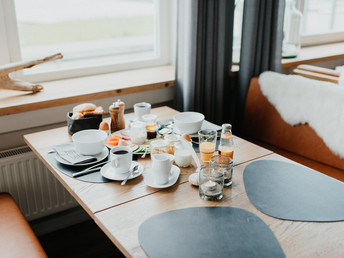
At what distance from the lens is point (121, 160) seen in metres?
1.35

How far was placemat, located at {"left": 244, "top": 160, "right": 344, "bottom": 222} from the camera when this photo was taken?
45.7 inches

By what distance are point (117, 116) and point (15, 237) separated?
0.65 metres

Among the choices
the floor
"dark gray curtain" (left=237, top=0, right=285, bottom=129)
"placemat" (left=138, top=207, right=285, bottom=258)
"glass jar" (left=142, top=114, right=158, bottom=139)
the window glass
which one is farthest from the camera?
the window glass

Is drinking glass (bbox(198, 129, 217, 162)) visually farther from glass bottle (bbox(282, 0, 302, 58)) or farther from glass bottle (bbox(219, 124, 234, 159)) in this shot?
glass bottle (bbox(282, 0, 302, 58))

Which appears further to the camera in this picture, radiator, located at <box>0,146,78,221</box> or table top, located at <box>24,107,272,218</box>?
radiator, located at <box>0,146,78,221</box>

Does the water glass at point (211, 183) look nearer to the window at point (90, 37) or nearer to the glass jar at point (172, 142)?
the glass jar at point (172, 142)

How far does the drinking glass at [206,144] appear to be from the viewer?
1484 mm

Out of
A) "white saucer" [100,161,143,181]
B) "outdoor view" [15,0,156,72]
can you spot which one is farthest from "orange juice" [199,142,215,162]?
"outdoor view" [15,0,156,72]

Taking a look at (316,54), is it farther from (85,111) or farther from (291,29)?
(85,111)

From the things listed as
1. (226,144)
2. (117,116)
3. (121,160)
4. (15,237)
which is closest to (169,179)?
(121,160)

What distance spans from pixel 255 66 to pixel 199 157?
1.15 metres

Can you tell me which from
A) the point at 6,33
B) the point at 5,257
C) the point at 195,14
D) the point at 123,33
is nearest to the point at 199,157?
the point at 5,257

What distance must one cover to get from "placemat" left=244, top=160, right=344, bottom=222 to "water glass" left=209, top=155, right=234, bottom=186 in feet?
0.21

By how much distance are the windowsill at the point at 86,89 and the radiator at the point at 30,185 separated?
10.2 inches
